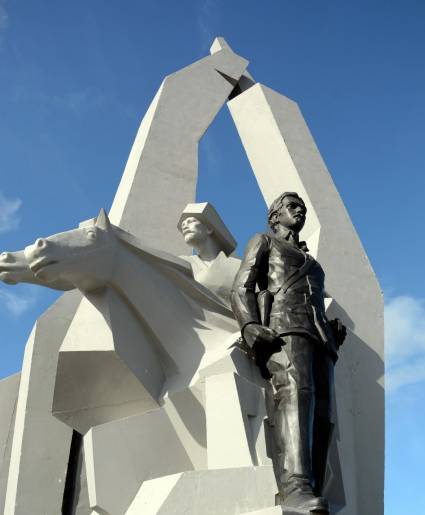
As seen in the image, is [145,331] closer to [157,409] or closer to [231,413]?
[157,409]

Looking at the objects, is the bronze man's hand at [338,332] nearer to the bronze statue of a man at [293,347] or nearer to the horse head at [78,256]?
the bronze statue of a man at [293,347]

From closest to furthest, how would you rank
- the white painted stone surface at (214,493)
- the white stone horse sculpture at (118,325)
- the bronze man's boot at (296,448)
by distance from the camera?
the bronze man's boot at (296,448) < the white painted stone surface at (214,493) < the white stone horse sculpture at (118,325)

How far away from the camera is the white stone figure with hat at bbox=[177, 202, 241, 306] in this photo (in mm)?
4500

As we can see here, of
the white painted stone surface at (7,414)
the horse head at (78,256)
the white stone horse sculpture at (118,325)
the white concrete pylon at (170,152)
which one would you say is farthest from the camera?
the white concrete pylon at (170,152)

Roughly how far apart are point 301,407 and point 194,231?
1.97 metres

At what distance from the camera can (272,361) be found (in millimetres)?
3305

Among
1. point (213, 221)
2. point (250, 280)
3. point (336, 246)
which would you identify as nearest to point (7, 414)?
point (213, 221)

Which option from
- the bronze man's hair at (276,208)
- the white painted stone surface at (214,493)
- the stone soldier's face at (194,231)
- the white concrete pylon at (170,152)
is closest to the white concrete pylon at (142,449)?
the white painted stone surface at (214,493)

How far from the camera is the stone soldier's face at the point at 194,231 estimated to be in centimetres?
478

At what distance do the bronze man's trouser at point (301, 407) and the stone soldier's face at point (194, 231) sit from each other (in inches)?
64.4

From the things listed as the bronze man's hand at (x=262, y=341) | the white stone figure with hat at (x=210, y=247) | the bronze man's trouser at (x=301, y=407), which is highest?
the white stone figure with hat at (x=210, y=247)

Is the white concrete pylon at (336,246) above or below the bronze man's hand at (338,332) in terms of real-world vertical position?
above

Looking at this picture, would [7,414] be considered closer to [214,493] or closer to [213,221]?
[213,221]

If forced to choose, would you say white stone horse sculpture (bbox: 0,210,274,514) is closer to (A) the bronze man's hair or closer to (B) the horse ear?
(B) the horse ear
